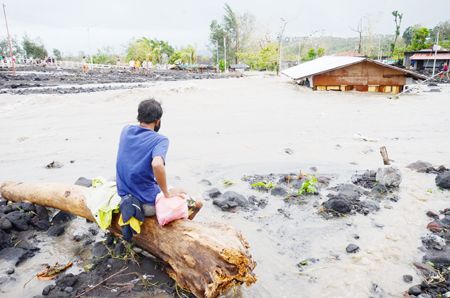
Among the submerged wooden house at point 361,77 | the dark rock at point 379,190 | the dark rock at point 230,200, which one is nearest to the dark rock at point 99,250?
the dark rock at point 230,200

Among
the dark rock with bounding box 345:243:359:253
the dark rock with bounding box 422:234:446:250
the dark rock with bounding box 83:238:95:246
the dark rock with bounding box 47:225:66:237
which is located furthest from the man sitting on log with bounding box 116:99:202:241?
the dark rock with bounding box 422:234:446:250

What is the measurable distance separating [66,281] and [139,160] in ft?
4.92

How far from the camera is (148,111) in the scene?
3.38 metres

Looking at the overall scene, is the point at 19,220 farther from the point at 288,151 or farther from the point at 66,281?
the point at 288,151

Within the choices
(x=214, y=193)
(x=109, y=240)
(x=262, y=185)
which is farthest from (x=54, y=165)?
(x=262, y=185)

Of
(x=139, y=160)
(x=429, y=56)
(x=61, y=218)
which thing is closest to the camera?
(x=139, y=160)

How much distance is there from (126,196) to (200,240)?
913mm

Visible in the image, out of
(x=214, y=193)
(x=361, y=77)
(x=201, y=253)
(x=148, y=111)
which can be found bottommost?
(x=214, y=193)

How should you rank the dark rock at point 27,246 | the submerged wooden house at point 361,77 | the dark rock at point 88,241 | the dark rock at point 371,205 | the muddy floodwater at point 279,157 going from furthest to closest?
the submerged wooden house at point 361,77 < the dark rock at point 371,205 < the dark rock at point 88,241 < the dark rock at point 27,246 < the muddy floodwater at point 279,157

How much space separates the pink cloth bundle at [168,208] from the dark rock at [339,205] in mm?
2687

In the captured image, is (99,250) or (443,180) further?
(443,180)

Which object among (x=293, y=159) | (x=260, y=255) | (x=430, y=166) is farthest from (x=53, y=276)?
(x=430, y=166)

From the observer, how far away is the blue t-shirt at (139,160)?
10.8 ft

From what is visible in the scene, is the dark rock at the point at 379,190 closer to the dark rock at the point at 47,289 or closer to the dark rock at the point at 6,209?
the dark rock at the point at 47,289
